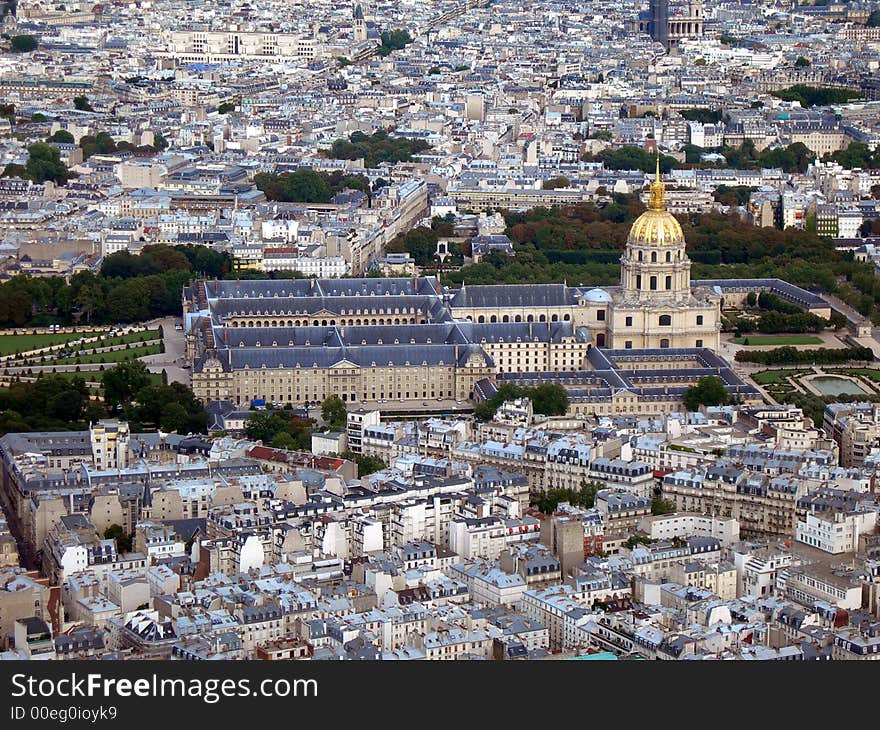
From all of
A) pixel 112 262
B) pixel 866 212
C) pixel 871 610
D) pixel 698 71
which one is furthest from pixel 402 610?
pixel 698 71

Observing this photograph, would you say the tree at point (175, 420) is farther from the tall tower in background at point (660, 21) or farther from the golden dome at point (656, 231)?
the tall tower in background at point (660, 21)

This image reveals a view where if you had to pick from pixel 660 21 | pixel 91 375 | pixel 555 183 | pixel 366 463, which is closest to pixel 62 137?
pixel 555 183

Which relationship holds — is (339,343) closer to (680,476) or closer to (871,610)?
(680,476)

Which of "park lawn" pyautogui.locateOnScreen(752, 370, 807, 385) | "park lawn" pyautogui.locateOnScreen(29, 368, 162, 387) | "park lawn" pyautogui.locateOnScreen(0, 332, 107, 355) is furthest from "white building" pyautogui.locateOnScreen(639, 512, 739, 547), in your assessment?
"park lawn" pyautogui.locateOnScreen(0, 332, 107, 355)

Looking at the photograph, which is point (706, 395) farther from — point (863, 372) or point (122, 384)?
point (122, 384)

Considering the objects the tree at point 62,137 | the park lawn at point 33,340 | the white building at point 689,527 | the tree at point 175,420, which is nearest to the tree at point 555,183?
the tree at point 62,137
